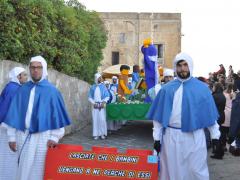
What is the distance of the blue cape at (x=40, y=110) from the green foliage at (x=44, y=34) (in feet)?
10.8

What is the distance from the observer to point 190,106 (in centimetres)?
604

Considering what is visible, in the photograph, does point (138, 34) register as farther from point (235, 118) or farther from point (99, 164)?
point (99, 164)

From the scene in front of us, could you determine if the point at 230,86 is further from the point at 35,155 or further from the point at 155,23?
the point at 155,23

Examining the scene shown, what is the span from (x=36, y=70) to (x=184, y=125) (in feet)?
6.43

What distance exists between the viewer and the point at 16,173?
6332 mm

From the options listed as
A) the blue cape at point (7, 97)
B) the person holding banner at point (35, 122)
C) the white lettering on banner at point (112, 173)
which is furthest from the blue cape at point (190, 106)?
the blue cape at point (7, 97)

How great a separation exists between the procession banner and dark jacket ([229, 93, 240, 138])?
5.60 metres

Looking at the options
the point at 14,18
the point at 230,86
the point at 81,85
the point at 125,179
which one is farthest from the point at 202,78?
the point at 81,85

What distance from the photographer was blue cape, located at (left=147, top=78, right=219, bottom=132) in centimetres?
600

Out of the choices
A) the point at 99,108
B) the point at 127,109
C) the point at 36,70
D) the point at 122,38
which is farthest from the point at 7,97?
the point at 122,38

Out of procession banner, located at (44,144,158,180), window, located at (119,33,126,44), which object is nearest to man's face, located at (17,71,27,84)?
procession banner, located at (44,144,158,180)

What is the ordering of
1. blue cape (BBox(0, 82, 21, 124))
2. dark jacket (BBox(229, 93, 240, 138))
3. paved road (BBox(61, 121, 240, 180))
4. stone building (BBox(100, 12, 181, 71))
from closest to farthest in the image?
blue cape (BBox(0, 82, 21, 124))
paved road (BBox(61, 121, 240, 180))
dark jacket (BBox(229, 93, 240, 138))
stone building (BBox(100, 12, 181, 71))

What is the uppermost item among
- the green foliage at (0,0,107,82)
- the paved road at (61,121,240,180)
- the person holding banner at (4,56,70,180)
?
the green foliage at (0,0,107,82)

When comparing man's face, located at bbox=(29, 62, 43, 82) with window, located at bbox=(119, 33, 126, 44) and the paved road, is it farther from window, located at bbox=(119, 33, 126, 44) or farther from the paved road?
window, located at bbox=(119, 33, 126, 44)
